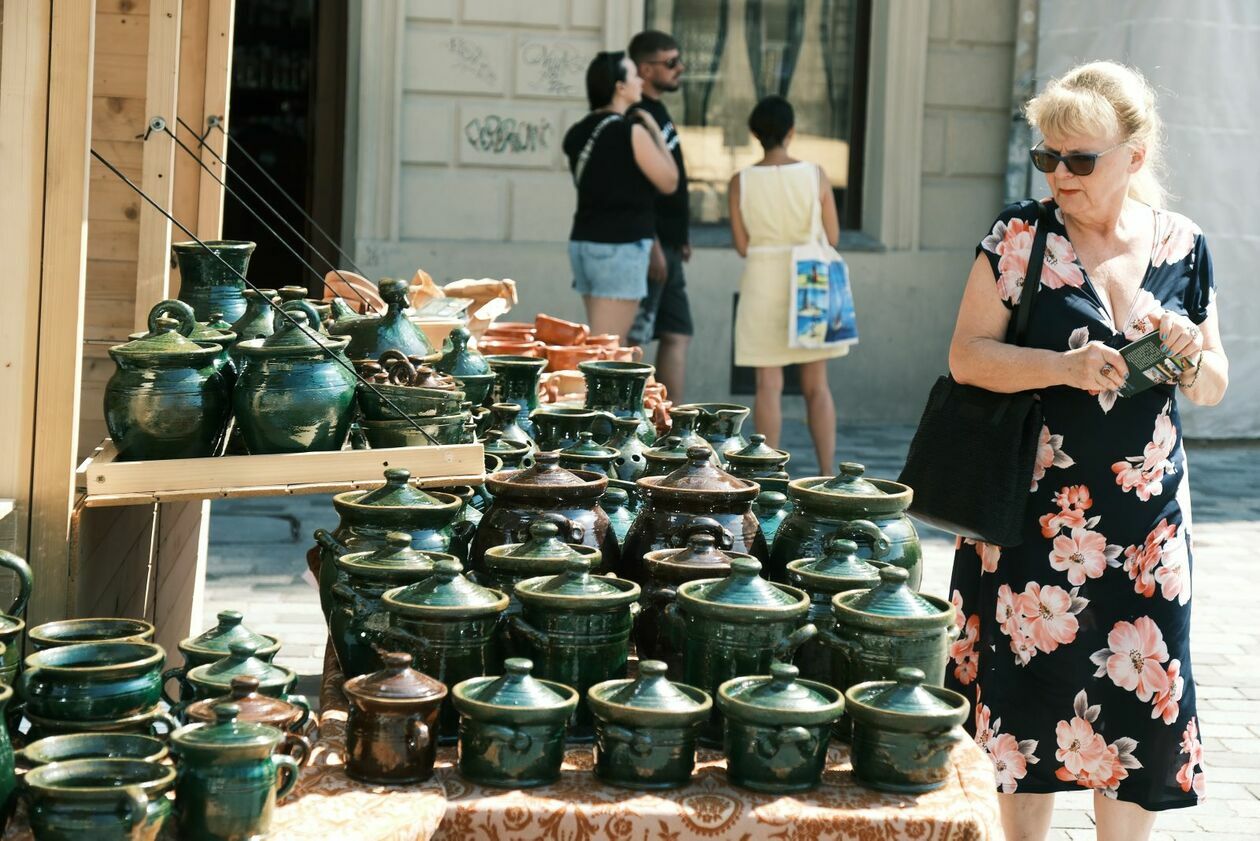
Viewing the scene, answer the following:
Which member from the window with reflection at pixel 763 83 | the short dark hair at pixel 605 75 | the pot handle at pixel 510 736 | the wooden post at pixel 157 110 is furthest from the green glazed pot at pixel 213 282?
the window with reflection at pixel 763 83

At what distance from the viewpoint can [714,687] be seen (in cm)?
248

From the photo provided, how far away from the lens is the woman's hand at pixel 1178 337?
120 inches

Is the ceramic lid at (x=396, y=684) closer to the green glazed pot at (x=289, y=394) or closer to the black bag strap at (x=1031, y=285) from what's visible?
the green glazed pot at (x=289, y=394)

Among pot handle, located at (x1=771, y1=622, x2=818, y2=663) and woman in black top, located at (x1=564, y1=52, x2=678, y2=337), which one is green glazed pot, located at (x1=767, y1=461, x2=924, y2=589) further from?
woman in black top, located at (x1=564, y1=52, x2=678, y2=337)

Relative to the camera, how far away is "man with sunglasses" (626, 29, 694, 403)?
780 centimetres

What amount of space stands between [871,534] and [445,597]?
2.44 ft

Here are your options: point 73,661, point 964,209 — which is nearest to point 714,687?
point 73,661

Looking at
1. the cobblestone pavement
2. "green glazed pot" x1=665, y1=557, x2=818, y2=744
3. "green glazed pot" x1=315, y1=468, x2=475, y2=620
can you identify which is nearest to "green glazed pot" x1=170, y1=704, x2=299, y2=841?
"green glazed pot" x1=315, y1=468, x2=475, y2=620

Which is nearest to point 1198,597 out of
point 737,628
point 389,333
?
point 389,333

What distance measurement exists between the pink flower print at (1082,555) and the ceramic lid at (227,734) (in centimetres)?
173

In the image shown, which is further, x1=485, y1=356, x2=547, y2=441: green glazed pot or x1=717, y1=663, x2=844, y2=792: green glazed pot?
x1=485, y1=356, x2=547, y2=441: green glazed pot

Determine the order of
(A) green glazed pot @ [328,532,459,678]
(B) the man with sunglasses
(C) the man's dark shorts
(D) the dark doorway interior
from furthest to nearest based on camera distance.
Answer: (D) the dark doorway interior < (C) the man's dark shorts < (B) the man with sunglasses < (A) green glazed pot @ [328,532,459,678]

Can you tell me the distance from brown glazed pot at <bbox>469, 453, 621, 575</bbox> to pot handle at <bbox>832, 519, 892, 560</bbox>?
0.39 m

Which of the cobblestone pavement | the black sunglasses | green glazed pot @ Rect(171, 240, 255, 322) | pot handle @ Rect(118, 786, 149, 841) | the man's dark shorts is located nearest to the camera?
pot handle @ Rect(118, 786, 149, 841)
